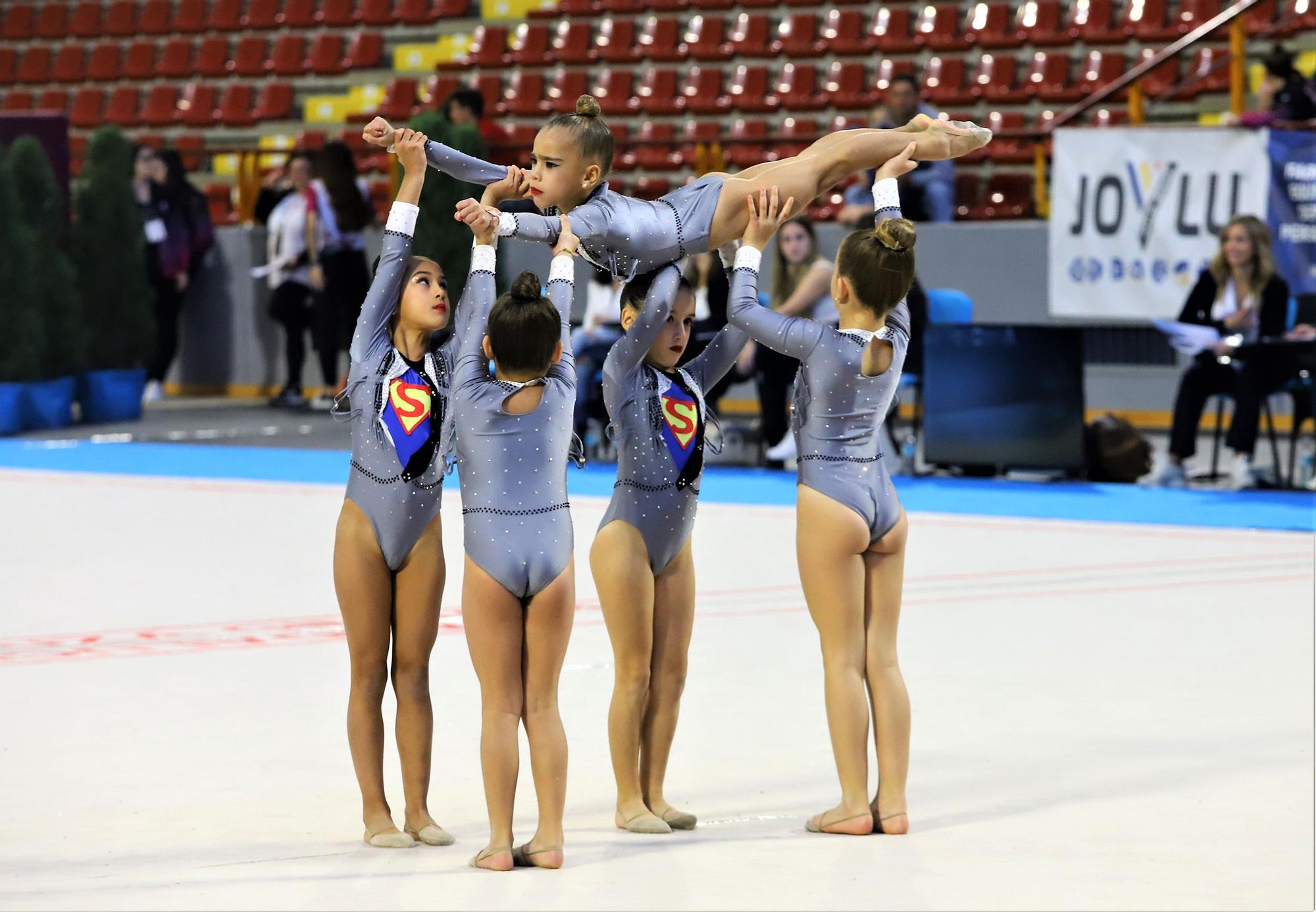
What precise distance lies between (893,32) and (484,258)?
1309cm

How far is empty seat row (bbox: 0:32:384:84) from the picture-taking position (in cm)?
2009

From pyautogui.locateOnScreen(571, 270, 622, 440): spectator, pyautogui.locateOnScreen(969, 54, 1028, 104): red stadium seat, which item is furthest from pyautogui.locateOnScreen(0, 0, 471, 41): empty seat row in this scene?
pyautogui.locateOnScreen(571, 270, 622, 440): spectator

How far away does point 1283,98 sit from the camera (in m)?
12.6

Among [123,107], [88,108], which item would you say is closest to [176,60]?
[123,107]

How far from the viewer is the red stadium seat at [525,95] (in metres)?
17.8

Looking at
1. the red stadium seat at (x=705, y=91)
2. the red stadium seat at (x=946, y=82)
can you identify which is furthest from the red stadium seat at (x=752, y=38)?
the red stadium seat at (x=946, y=82)

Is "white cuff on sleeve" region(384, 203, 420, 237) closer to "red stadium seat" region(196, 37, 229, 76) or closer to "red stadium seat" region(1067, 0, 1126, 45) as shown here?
"red stadium seat" region(1067, 0, 1126, 45)

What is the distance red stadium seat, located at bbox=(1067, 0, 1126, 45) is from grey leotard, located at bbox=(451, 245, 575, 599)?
12206 millimetres

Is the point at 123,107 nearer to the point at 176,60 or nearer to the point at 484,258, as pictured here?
the point at 176,60

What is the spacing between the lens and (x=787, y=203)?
4.78m

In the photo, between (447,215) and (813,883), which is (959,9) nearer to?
(447,215)

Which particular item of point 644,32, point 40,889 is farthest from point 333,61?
point 40,889

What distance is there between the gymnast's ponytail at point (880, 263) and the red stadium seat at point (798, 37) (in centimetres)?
1272

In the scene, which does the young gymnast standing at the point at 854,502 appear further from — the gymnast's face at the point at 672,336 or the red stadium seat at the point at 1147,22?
the red stadium seat at the point at 1147,22
